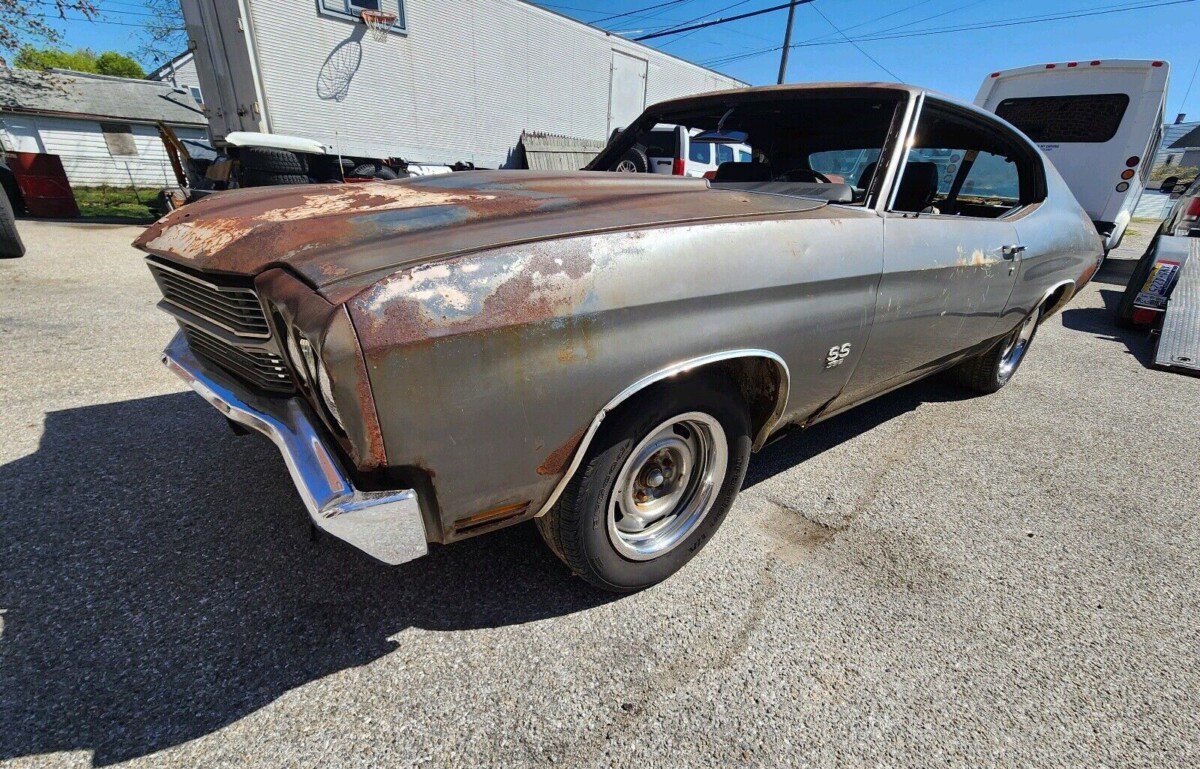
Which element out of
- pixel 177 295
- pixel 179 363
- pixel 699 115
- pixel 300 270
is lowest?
pixel 179 363

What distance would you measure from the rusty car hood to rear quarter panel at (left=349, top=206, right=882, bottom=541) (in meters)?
0.08

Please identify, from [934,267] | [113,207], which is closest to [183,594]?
[934,267]

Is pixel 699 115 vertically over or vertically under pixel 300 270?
over

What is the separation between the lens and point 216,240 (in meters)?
1.56

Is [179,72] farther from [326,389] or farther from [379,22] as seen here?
[326,389]

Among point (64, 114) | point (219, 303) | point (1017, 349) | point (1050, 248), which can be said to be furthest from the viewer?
point (64, 114)

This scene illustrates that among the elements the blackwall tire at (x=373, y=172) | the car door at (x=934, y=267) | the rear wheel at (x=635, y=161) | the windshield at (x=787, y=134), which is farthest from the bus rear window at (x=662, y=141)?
the blackwall tire at (x=373, y=172)

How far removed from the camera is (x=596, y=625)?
179cm

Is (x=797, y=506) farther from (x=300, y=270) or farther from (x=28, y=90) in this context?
(x=28, y=90)

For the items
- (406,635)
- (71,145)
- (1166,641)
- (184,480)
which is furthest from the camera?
(71,145)

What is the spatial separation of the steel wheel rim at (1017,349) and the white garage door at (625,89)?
13080 millimetres

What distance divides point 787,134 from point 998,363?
2.13m

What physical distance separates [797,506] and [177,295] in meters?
2.53

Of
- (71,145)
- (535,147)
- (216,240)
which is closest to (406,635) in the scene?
(216,240)
